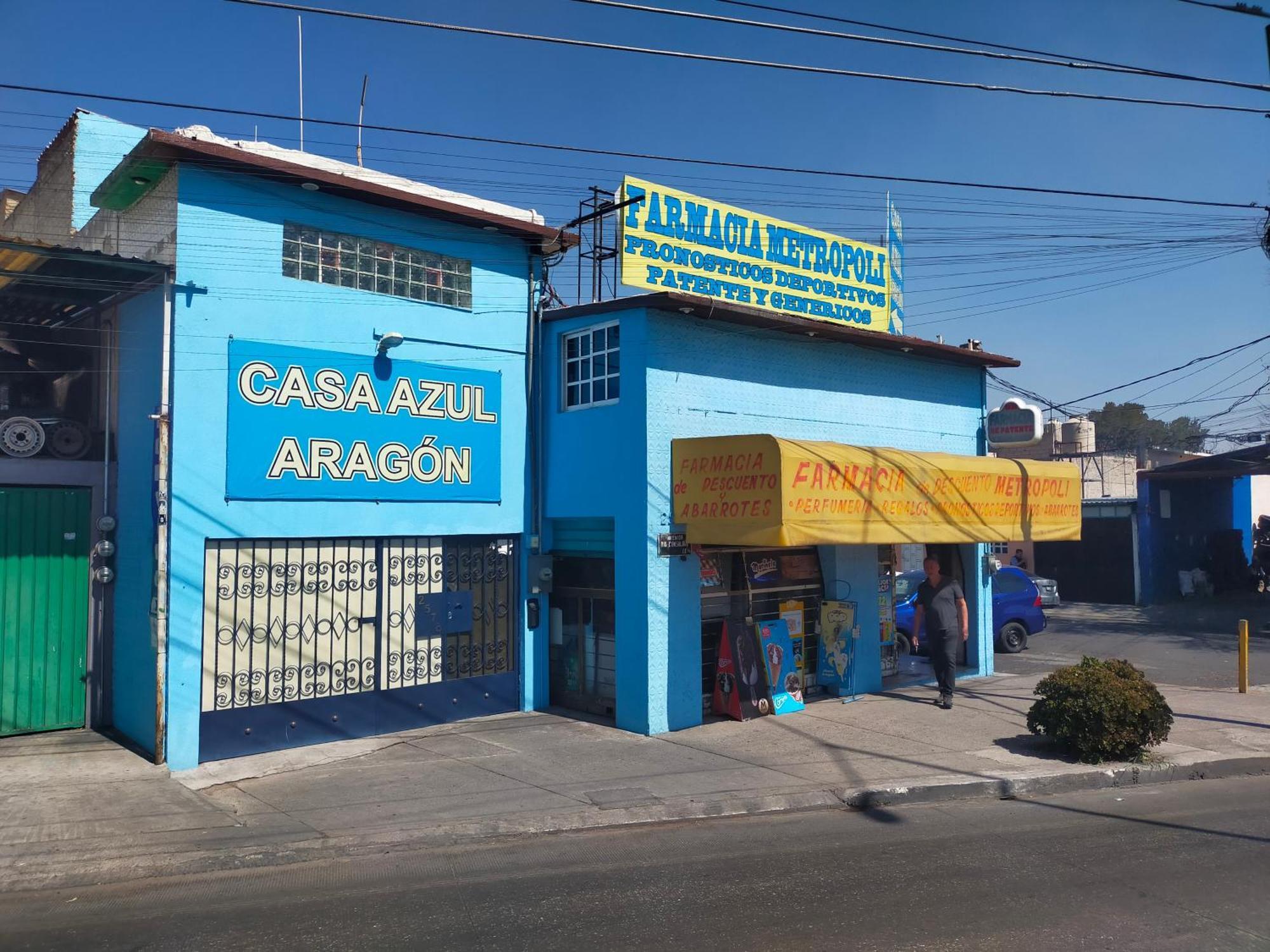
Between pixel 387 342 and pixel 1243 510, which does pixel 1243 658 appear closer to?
pixel 387 342

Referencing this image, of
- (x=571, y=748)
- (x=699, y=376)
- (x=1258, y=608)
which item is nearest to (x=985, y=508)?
(x=699, y=376)

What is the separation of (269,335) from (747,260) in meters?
6.58

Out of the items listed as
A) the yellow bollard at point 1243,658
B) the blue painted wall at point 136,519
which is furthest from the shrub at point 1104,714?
the blue painted wall at point 136,519

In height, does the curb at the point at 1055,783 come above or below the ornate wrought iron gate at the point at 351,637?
below

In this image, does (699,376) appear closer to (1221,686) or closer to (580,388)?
(580,388)

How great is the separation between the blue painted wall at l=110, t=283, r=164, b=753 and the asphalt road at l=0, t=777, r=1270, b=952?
384cm

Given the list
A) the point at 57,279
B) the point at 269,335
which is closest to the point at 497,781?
the point at 269,335

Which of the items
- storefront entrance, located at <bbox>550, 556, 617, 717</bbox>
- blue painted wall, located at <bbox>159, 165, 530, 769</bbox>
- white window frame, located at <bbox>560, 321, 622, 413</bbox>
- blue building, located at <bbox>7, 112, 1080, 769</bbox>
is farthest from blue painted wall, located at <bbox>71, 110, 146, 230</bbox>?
storefront entrance, located at <bbox>550, 556, 617, 717</bbox>

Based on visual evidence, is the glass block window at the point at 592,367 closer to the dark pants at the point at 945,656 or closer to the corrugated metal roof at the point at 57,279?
the corrugated metal roof at the point at 57,279

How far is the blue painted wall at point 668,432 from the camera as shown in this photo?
11.0 metres

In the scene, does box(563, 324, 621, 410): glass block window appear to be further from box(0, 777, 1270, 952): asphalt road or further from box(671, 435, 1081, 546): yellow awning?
box(0, 777, 1270, 952): asphalt road

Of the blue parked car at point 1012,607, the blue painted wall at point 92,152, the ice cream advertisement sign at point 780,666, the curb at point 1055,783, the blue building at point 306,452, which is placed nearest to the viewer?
the curb at point 1055,783

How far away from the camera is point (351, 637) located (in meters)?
10.7

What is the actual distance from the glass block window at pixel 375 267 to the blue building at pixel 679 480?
1.36 metres
